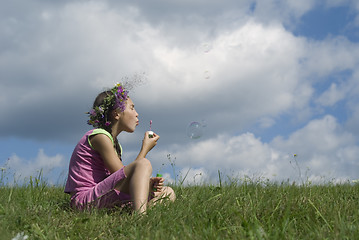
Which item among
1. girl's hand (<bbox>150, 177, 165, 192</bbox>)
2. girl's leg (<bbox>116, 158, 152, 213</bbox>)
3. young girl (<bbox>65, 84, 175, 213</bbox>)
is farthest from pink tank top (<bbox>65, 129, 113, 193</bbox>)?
girl's hand (<bbox>150, 177, 165, 192</bbox>)

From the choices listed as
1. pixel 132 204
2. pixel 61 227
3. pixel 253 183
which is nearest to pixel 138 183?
pixel 132 204

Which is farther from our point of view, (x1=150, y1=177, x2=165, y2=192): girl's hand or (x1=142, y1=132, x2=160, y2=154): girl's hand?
(x1=142, y1=132, x2=160, y2=154): girl's hand

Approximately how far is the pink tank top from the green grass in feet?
1.08

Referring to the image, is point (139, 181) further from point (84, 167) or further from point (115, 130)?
point (115, 130)

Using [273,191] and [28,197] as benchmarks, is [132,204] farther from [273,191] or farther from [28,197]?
[273,191]

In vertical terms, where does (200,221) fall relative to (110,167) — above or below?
below

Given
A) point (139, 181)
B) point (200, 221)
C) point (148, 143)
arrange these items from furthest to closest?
point (148, 143)
point (139, 181)
point (200, 221)

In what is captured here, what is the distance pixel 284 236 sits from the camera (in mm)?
3314

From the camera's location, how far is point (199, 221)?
3.77 m

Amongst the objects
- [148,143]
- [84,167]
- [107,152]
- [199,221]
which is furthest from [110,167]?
[199,221]

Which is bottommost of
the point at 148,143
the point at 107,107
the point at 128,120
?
the point at 148,143

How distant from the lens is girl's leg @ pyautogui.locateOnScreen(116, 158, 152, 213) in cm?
436

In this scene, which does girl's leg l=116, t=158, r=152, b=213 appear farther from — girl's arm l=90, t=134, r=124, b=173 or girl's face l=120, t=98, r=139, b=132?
girl's face l=120, t=98, r=139, b=132

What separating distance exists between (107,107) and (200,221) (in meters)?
2.08
